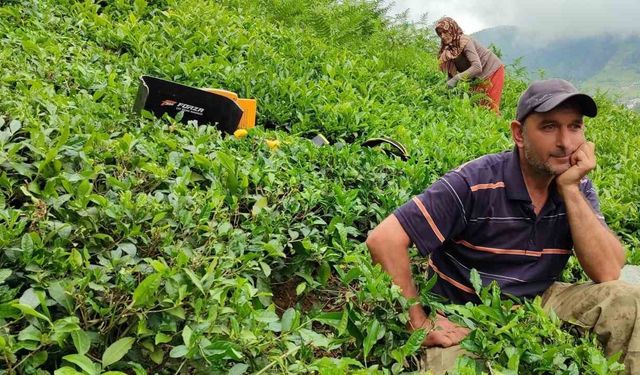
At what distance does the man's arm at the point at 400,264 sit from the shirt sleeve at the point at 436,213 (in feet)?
0.15

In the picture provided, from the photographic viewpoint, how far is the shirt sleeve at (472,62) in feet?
26.1

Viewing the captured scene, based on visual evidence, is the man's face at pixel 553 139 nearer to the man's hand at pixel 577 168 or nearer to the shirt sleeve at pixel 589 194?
the man's hand at pixel 577 168

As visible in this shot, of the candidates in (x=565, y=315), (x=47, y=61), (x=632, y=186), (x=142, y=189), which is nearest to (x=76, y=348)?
(x=142, y=189)

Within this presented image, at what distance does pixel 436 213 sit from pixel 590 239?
70cm

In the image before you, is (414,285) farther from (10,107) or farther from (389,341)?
(10,107)

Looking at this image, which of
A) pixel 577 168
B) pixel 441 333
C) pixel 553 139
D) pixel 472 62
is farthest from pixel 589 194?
pixel 472 62

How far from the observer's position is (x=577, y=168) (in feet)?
8.79

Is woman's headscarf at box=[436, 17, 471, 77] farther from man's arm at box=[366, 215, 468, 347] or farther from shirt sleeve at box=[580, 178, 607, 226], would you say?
man's arm at box=[366, 215, 468, 347]

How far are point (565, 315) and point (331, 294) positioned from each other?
109cm

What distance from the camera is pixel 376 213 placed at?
3.54 m

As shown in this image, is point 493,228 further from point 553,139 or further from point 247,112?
point 247,112

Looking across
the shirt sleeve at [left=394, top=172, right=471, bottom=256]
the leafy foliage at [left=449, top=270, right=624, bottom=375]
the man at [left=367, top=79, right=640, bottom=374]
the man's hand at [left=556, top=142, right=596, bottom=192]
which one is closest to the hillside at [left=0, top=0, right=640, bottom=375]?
the leafy foliage at [left=449, top=270, right=624, bottom=375]

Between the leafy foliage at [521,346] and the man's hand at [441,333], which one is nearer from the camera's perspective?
the leafy foliage at [521,346]

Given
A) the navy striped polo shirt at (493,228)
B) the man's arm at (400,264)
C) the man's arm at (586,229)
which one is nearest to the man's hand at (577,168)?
the man's arm at (586,229)
